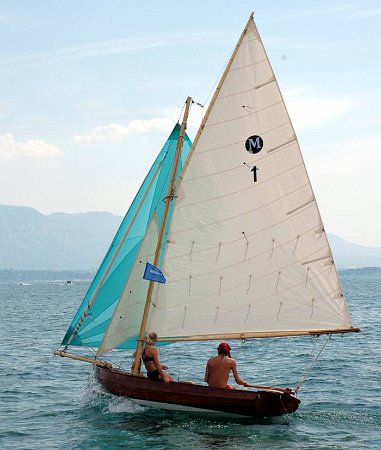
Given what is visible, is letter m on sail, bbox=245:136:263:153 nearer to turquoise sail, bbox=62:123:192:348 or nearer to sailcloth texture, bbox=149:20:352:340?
sailcloth texture, bbox=149:20:352:340

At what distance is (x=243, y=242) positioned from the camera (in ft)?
70.8

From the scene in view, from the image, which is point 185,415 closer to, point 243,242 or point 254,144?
point 243,242

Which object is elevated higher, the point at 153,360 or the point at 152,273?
the point at 152,273

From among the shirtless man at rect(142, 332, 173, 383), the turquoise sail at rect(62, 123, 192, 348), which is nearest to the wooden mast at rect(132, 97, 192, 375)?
the shirtless man at rect(142, 332, 173, 383)

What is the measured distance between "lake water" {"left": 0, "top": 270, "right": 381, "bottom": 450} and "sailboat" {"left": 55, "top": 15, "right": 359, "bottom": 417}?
2.64ft

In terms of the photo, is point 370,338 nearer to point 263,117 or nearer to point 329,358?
point 329,358

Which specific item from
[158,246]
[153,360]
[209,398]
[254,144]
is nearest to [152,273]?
[158,246]

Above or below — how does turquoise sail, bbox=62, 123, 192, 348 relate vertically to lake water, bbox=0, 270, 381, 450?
above

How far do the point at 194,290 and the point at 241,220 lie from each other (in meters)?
2.49

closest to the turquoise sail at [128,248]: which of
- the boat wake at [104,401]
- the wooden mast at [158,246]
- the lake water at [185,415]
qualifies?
the boat wake at [104,401]

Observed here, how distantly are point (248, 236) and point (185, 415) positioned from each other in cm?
558

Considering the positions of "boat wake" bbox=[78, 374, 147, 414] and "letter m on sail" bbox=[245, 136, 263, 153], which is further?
"boat wake" bbox=[78, 374, 147, 414]

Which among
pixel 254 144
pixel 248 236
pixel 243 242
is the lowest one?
pixel 243 242

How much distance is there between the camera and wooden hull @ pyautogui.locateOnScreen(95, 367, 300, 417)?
20641mm
